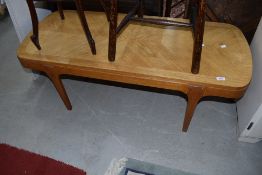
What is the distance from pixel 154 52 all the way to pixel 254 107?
578 millimetres

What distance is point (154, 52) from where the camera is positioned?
124 cm

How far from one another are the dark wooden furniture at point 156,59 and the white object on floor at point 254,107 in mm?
87

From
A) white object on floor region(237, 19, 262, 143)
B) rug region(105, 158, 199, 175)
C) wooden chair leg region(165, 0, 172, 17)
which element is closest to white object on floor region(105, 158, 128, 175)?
rug region(105, 158, 199, 175)

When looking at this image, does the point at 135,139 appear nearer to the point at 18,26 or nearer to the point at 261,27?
the point at 261,27

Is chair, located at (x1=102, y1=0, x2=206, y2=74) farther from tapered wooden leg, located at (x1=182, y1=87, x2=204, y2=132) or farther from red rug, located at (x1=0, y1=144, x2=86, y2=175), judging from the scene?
red rug, located at (x1=0, y1=144, x2=86, y2=175)

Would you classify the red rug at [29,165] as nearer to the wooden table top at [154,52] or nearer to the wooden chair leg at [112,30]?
the wooden table top at [154,52]

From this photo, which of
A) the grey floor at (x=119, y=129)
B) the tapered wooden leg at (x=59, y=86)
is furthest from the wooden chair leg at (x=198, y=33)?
the tapered wooden leg at (x=59, y=86)

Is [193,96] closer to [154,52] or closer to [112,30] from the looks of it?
[154,52]

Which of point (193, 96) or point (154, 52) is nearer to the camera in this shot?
point (193, 96)

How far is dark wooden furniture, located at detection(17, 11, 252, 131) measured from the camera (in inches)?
43.0

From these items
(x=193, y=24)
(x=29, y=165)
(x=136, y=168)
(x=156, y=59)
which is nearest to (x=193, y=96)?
(x=156, y=59)

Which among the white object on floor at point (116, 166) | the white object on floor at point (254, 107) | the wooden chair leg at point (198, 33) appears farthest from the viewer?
the white object on floor at point (116, 166)

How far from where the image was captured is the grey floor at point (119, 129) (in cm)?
128

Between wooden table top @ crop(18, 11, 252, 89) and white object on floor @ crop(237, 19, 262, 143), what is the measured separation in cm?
9
